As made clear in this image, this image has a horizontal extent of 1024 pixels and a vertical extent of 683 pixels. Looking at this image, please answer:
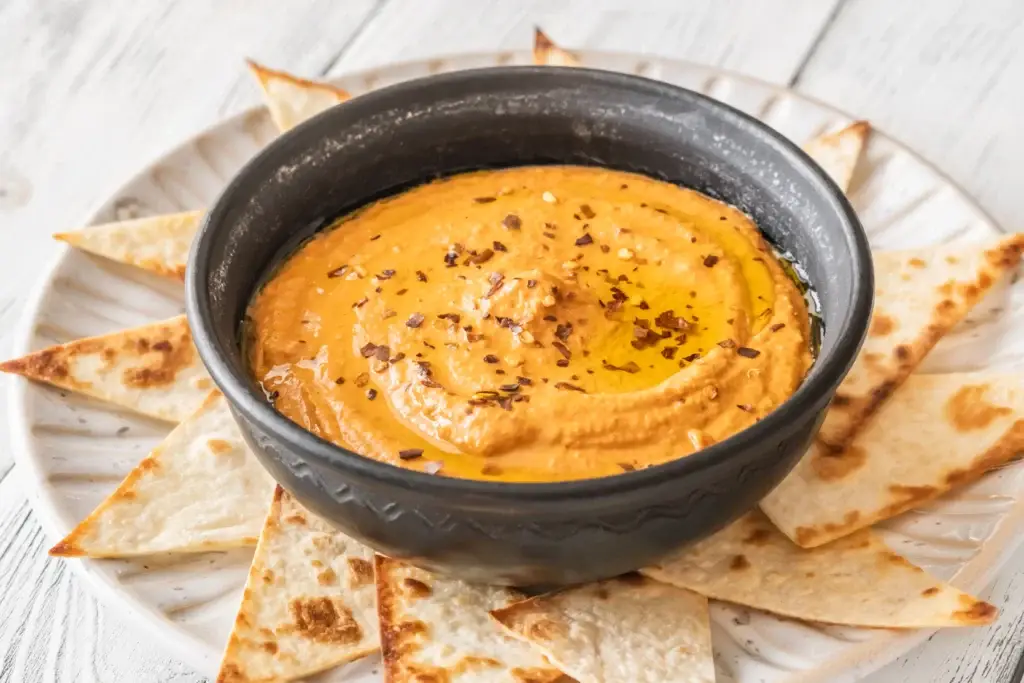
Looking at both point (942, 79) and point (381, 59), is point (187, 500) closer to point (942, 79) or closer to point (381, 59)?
point (381, 59)

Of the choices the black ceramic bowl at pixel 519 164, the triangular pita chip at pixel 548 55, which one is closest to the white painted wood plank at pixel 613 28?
the triangular pita chip at pixel 548 55

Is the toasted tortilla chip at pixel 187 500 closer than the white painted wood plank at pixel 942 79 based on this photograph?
Yes

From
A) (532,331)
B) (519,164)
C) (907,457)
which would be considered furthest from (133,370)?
(907,457)

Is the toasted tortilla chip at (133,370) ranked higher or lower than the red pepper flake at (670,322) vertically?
lower

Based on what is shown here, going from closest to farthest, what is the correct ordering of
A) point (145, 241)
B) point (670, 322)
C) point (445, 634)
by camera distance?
point (445, 634) < point (670, 322) < point (145, 241)

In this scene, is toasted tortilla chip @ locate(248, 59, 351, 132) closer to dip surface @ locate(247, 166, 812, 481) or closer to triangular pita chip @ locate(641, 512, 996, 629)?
dip surface @ locate(247, 166, 812, 481)

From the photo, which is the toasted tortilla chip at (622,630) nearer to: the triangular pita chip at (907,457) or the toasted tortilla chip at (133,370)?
the triangular pita chip at (907,457)
